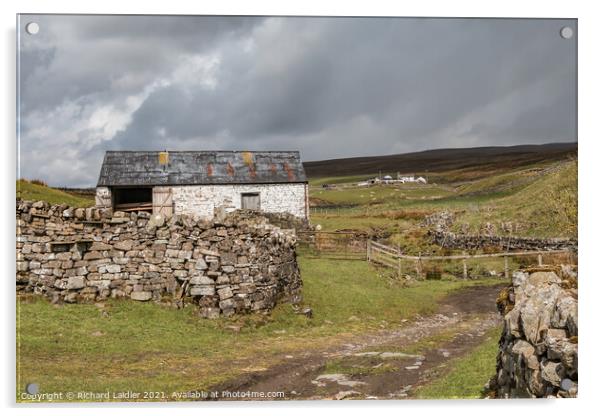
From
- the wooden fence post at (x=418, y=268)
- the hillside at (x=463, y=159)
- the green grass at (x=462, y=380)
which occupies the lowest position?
the green grass at (x=462, y=380)

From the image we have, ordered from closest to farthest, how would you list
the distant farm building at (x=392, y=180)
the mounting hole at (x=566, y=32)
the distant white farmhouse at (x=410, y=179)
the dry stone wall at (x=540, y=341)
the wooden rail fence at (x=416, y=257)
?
1. the dry stone wall at (x=540, y=341)
2. the mounting hole at (x=566, y=32)
3. the wooden rail fence at (x=416, y=257)
4. the distant white farmhouse at (x=410, y=179)
5. the distant farm building at (x=392, y=180)

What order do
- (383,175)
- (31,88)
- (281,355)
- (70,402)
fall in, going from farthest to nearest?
(383,175), (281,355), (31,88), (70,402)

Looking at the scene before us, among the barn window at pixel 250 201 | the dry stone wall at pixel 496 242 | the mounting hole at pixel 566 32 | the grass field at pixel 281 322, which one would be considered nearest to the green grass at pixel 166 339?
the grass field at pixel 281 322

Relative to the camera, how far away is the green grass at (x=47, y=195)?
7.20 metres

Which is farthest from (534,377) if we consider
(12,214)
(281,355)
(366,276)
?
(366,276)

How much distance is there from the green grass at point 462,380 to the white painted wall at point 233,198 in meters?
12.2

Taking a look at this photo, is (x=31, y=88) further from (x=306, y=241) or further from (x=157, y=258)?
(x=306, y=241)

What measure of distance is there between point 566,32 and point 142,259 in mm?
8414

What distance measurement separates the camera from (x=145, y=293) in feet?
30.0

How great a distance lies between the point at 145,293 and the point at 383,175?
20.5 ft

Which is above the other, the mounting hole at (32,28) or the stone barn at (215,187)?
the mounting hole at (32,28)

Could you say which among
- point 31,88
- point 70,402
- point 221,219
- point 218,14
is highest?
point 218,14

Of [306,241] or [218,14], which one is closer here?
[218,14]

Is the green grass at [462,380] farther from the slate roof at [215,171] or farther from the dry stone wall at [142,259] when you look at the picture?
the slate roof at [215,171]
